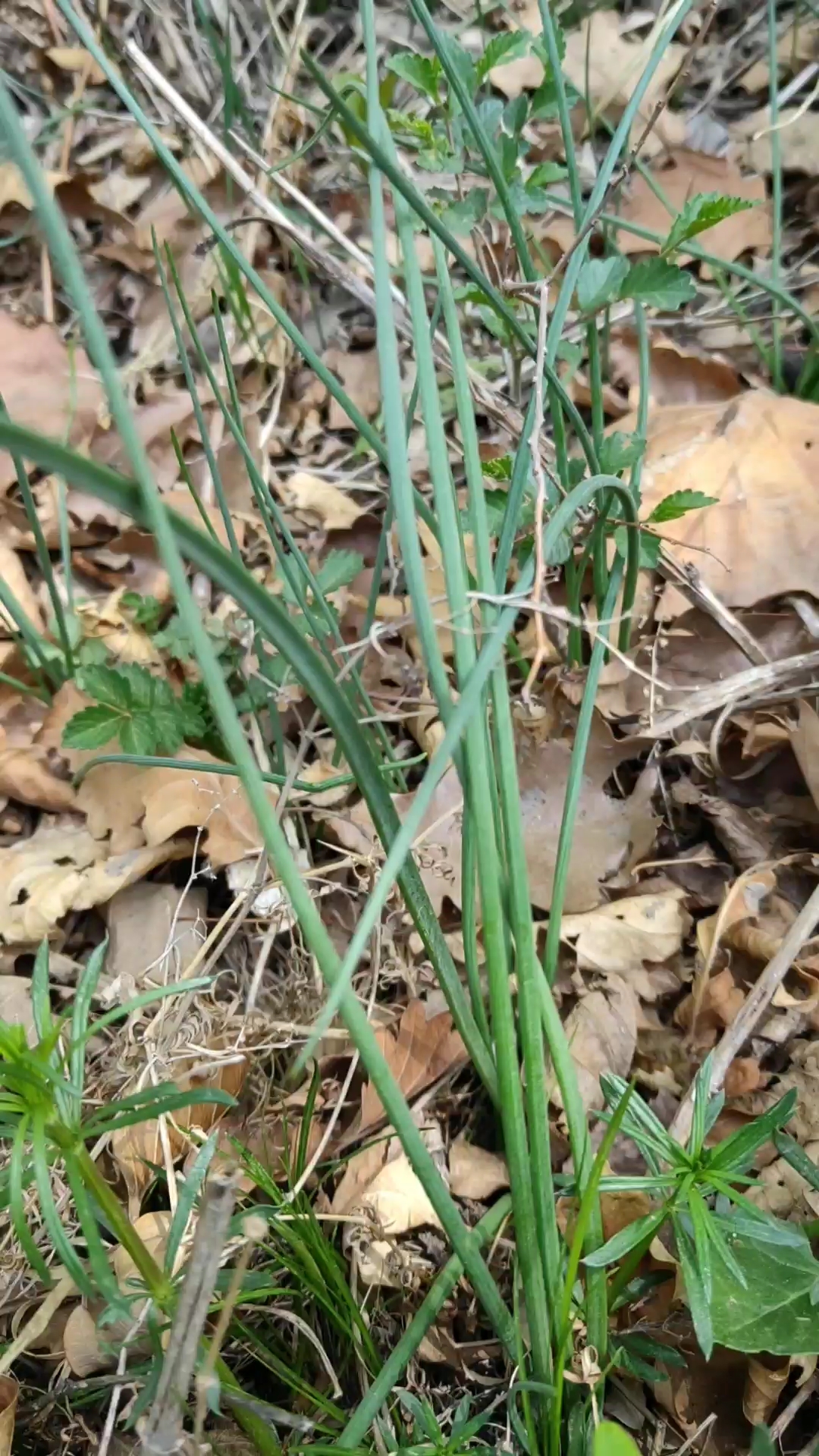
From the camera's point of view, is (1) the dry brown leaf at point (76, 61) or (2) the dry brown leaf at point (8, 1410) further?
(1) the dry brown leaf at point (76, 61)

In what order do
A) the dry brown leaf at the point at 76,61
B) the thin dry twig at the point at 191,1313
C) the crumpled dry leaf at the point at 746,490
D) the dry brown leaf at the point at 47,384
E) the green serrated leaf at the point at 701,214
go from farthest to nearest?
the dry brown leaf at the point at 76,61 < the dry brown leaf at the point at 47,384 < the crumpled dry leaf at the point at 746,490 < the green serrated leaf at the point at 701,214 < the thin dry twig at the point at 191,1313

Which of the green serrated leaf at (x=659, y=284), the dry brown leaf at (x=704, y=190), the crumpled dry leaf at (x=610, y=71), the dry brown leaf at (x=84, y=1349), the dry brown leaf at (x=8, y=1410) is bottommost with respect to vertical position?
the dry brown leaf at (x=8, y=1410)

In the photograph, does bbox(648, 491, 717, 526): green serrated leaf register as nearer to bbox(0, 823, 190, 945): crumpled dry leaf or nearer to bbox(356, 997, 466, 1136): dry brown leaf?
bbox(356, 997, 466, 1136): dry brown leaf

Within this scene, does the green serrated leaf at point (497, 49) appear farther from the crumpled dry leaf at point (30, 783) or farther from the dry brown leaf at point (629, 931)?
the crumpled dry leaf at point (30, 783)

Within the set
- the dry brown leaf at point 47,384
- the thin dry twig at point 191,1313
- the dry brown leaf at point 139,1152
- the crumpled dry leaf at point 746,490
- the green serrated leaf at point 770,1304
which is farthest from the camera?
the dry brown leaf at point 47,384


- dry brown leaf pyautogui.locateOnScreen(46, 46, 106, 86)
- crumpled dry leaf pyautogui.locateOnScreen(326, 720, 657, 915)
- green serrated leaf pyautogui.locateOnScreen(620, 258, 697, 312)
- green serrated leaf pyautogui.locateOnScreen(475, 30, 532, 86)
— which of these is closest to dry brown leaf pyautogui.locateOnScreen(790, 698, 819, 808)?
crumpled dry leaf pyautogui.locateOnScreen(326, 720, 657, 915)

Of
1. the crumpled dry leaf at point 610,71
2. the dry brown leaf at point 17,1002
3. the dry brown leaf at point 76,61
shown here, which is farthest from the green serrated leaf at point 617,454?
the dry brown leaf at point 76,61

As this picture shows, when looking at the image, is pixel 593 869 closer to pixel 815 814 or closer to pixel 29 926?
pixel 815 814
